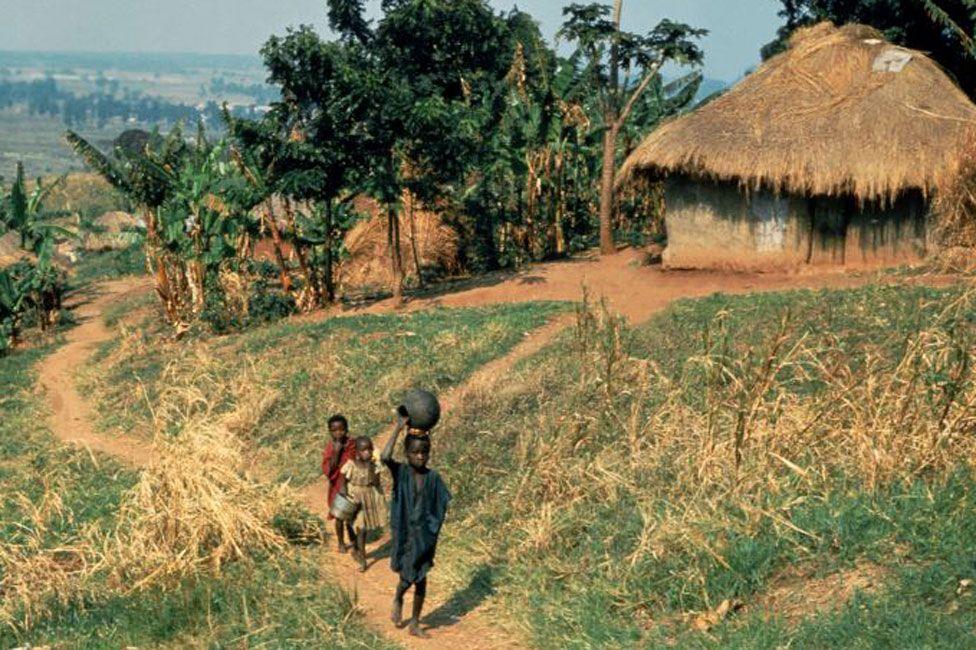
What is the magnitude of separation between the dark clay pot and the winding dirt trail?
5.16 ft

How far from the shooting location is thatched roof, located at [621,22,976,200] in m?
18.3

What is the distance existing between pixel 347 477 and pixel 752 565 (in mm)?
3568

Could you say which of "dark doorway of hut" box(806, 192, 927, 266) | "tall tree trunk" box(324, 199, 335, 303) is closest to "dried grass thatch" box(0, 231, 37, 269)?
"tall tree trunk" box(324, 199, 335, 303)

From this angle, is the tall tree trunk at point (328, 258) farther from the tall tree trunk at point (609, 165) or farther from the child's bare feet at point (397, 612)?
the child's bare feet at point (397, 612)

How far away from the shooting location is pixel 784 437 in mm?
9211

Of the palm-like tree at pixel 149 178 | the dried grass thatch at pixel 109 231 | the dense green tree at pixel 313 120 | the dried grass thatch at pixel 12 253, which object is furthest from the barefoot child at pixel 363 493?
the dried grass thatch at pixel 109 231

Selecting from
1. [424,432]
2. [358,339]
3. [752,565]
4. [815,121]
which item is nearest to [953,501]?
[752,565]

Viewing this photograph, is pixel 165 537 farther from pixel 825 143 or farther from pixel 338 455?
pixel 825 143

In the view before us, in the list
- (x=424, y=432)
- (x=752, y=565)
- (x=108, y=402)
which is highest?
(x=424, y=432)

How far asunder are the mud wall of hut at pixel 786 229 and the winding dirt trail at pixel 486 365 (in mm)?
422

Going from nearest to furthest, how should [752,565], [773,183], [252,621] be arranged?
[752,565], [252,621], [773,183]

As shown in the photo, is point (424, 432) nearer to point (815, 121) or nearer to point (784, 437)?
point (784, 437)

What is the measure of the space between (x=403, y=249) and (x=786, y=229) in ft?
31.0

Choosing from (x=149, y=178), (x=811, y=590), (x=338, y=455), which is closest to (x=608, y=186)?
(x=149, y=178)
